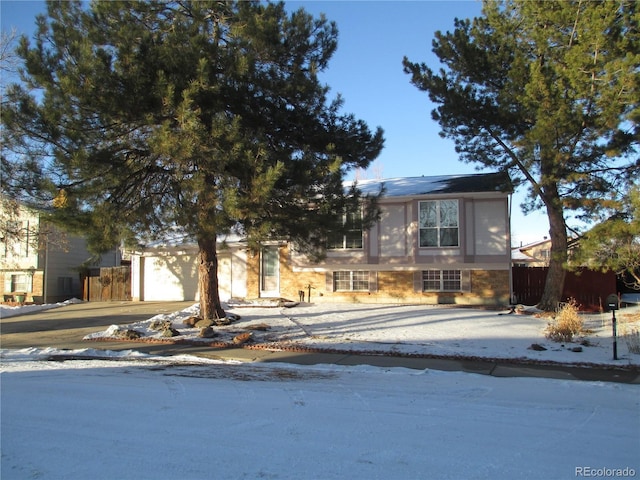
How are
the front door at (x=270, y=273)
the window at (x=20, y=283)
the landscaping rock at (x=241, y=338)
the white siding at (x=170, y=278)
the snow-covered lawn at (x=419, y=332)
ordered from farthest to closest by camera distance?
1. the window at (x=20, y=283)
2. the white siding at (x=170, y=278)
3. the front door at (x=270, y=273)
4. the landscaping rock at (x=241, y=338)
5. the snow-covered lawn at (x=419, y=332)

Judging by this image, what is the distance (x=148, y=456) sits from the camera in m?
4.38

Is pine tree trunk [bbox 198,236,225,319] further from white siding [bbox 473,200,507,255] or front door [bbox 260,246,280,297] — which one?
white siding [bbox 473,200,507,255]

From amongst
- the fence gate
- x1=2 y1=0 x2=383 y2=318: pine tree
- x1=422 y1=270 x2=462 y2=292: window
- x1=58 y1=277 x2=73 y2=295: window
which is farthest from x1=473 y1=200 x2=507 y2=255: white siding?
x1=58 y1=277 x2=73 y2=295: window

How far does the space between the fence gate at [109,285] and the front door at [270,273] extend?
7.77 metres

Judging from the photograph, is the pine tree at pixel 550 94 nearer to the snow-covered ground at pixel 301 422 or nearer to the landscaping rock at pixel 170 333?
the snow-covered ground at pixel 301 422

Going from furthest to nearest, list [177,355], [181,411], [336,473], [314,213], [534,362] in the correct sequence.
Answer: [314,213]
[177,355]
[534,362]
[181,411]
[336,473]

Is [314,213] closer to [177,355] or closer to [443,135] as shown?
[177,355]

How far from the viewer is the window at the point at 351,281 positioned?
68.7ft

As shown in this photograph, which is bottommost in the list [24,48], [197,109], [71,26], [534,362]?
[534,362]

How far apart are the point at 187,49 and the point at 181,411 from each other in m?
8.66

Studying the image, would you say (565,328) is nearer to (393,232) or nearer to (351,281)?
(393,232)

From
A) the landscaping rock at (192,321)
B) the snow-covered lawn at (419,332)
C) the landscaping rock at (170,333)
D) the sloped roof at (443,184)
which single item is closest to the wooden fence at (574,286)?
the snow-covered lawn at (419,332)

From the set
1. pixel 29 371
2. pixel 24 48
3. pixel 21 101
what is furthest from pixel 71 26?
pixel 29 371

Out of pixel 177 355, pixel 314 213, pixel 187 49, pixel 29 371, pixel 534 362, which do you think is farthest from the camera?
pixel 314 213
